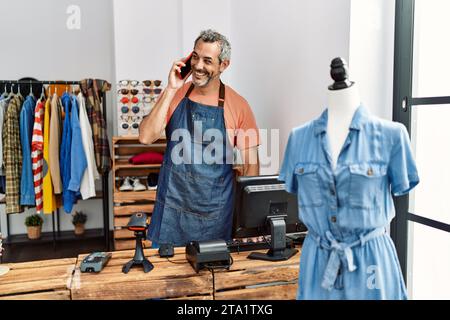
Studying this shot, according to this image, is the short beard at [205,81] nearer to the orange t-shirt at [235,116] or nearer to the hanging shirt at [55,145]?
the orange t-shirt at [235,116]

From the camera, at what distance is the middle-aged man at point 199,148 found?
7.66 feet

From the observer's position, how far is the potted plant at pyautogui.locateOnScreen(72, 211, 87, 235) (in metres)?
4.45

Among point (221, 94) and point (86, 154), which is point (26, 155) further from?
point (221, 94)

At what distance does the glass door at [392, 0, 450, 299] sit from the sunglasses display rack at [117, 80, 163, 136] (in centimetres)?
243

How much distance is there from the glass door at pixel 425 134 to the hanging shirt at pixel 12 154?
126 inches

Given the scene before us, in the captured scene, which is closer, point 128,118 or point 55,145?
point 55,145

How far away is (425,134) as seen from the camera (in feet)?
6.19

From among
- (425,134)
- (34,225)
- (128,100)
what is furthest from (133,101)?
(425,134)

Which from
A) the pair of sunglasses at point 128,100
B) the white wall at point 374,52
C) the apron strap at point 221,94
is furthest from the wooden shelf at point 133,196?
the white wall at point 374,52

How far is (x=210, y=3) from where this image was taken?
12.3 feet

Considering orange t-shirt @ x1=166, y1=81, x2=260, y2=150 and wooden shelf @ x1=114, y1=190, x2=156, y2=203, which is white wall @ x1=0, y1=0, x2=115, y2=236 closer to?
wooden shelf @ x1=114, y1=190, x2=156, y2=203

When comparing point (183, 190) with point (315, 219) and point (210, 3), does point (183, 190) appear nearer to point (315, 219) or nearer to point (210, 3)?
point (315, 219)

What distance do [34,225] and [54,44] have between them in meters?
2.05

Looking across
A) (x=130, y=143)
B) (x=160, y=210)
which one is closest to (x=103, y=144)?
(x=130, y=143)
